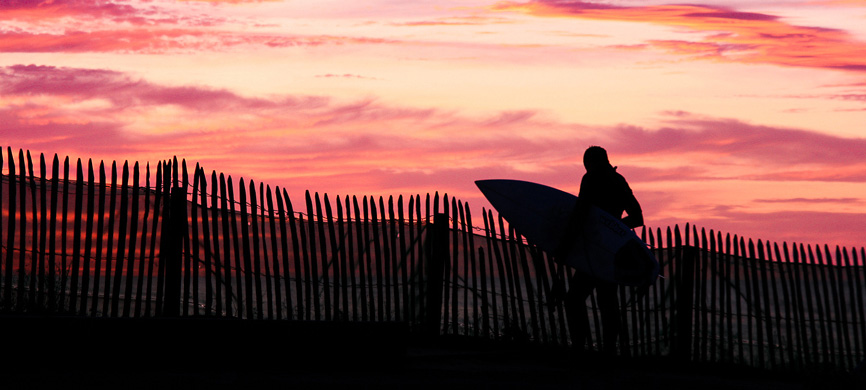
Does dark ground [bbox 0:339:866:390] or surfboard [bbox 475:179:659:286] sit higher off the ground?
surfboard [bbox 475:179:659:286]

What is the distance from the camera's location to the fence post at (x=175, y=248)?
8070 millimetres

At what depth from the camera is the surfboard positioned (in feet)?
23.8

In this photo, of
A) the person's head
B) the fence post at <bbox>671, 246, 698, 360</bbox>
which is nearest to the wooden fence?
the fence post at <bbox>671, 246, 698, 360</bbox>

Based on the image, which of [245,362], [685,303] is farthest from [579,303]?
[685,303]

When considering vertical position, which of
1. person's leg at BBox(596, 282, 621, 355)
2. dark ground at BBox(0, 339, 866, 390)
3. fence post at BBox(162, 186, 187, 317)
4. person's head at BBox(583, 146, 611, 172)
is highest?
person's head at BBox(583, 146, 611, 172)

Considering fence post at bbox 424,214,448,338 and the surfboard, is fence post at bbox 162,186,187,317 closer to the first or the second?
fence post at bbox 424,214,448,338

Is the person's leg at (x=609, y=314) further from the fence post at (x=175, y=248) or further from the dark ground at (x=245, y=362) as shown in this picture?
the fence post at (x=175, y=248)

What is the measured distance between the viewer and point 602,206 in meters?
7.06

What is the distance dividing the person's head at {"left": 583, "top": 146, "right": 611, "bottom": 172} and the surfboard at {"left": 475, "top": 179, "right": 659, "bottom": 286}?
28cm

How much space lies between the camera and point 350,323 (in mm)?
6125

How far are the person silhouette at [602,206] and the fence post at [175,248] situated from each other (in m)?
3.26

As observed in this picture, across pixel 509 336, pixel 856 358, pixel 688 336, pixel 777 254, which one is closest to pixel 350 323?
pixel 509 336

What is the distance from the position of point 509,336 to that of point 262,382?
426 cm

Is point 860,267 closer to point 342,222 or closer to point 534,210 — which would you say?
point 534,210
